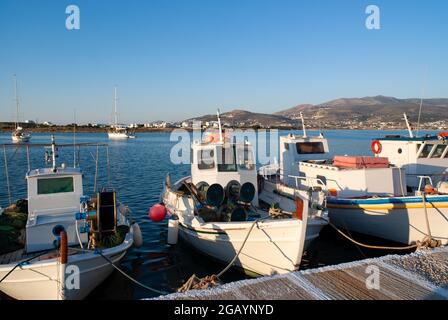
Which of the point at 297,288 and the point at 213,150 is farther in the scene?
the point at 213,150

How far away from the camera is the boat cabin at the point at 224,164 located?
12.8 meters

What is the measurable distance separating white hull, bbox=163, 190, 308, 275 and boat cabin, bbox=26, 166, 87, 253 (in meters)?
3.79

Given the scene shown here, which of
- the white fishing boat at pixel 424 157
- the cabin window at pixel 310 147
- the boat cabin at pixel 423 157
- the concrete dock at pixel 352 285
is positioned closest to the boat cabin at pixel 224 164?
the cabin window at pixel 310 147

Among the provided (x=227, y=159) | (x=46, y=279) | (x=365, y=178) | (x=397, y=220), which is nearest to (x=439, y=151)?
(x=365, y=178)

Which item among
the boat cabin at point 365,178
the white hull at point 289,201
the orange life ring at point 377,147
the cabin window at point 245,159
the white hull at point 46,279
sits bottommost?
the white hull at point 46,279

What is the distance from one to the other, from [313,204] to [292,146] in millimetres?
7286

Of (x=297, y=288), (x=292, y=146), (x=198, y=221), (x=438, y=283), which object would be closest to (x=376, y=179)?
(x=292, y=146)

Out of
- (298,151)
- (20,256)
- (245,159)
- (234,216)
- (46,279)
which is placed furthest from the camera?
(298,151)

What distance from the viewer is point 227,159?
12.9 metres

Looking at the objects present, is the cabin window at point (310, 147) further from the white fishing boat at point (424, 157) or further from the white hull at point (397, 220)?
the white hull at point (397, 220)

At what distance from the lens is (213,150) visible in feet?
43.2

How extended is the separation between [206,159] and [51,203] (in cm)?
A: 568

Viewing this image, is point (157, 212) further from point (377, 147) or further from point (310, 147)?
point (377, 147)
